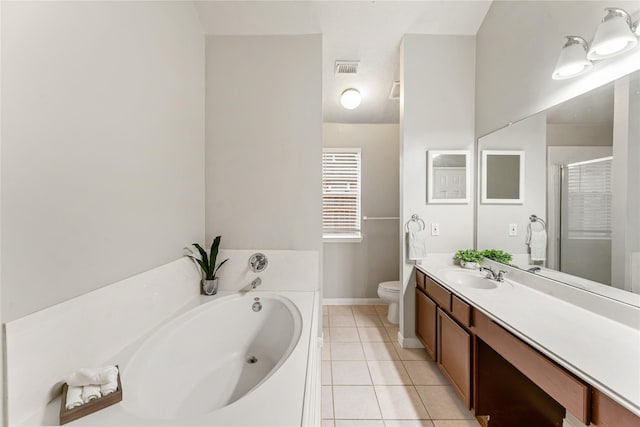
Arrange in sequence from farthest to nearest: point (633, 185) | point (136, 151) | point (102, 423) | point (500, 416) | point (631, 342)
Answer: point (500, 416) → point (136, 151) → point (633, 185) → point (631, 342) → point (102, 423)

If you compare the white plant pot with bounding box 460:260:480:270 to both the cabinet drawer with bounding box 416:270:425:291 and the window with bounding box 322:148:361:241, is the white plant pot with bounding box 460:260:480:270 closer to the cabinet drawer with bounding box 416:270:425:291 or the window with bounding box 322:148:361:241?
the cabinet drawer with bounding box 416:270:425:291

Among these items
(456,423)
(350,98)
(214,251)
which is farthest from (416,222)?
(214,251)

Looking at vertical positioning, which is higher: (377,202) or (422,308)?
(377,202)

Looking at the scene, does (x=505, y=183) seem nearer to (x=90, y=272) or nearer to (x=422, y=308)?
(x=422, y=308)

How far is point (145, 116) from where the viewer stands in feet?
4.84

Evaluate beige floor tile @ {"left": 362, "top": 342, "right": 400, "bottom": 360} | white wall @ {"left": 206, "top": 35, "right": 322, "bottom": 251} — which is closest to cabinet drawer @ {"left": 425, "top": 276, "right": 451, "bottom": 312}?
beige floor tile @ {"left": 362, "top": 342, "right": 400, "bottom": 360}

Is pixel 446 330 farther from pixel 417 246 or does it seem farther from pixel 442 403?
pixel 417 246

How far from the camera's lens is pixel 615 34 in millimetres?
1201

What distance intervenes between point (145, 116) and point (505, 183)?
2.50 meters

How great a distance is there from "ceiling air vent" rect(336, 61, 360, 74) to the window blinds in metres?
1.96

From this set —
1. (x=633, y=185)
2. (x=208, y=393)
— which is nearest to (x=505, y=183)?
(x=633, y=185)

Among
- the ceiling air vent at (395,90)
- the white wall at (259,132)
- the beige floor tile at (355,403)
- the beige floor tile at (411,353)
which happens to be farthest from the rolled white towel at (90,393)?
the ceiling air vent at (395,90)

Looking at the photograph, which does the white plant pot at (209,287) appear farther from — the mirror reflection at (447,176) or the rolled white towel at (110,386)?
the mirror reflection at (447,176)

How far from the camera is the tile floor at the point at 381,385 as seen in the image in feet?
5.26
